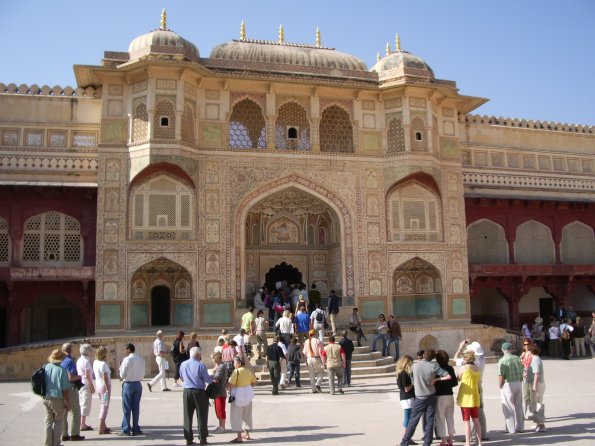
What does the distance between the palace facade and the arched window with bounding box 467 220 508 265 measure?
0.40 metres

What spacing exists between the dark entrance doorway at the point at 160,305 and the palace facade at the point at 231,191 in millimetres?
38

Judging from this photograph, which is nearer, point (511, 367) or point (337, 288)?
point (511, 367)

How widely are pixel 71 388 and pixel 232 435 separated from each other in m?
2.01

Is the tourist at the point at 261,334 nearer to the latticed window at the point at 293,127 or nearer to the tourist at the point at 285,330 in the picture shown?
the tourist at the point at 285,330

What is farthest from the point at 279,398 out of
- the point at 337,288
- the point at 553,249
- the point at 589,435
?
the point at 553,249

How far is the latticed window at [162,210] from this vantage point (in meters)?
16.2

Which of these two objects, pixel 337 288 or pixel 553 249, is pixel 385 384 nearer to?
pixel 337 288

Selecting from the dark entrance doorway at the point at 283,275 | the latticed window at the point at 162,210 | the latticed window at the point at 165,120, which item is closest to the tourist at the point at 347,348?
the latticed window at the point at 162,210

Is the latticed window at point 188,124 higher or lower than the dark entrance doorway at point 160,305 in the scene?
higher

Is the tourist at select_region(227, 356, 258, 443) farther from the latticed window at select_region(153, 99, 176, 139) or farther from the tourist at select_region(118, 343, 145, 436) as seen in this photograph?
the latticed window at select_region(153, 99, 176, 139)

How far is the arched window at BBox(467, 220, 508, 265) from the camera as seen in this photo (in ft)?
66.1

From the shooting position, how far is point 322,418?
8.81 metres

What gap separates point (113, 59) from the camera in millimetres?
16797

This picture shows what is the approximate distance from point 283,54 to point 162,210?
5.64 meters
